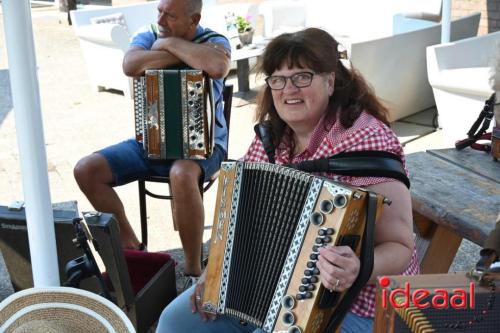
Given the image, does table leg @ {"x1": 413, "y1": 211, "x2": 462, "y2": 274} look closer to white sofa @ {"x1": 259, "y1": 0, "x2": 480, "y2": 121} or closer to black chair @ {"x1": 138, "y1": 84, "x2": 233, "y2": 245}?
black chair @ {"x1": 138, "y1": 84, "x2": 233, "y2": 245}

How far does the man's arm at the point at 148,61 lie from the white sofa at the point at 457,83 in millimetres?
2197

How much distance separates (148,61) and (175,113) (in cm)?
27

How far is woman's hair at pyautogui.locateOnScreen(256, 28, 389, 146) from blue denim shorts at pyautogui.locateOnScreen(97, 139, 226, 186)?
1094 millimetres

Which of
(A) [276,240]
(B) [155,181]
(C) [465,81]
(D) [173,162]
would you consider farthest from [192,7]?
(C) [465,81]

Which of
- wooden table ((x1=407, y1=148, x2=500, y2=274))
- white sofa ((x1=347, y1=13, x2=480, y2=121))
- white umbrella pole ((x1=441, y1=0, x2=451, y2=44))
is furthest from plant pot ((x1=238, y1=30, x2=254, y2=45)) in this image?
wooden table ((x1=407, y1=148, x2=500, y2=274))

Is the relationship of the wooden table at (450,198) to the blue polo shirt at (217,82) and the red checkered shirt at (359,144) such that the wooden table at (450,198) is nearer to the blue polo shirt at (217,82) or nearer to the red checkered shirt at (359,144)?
the red checkered shirt at (359,144)

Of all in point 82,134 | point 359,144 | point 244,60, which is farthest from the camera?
point 244,60

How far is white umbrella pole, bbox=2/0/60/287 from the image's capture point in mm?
1692

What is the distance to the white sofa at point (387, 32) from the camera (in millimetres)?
4988

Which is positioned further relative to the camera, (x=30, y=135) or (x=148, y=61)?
(x=148, y=61)

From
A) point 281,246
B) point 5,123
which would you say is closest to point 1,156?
point 5,123

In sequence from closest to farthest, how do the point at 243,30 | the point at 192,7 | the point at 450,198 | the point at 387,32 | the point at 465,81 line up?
the point at 450,198 → the point at 192,7 → the point at 465,81 → the point at 243,30 → the point at 387,32

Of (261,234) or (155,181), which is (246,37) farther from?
(261,234)

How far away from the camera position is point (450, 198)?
2197mm
